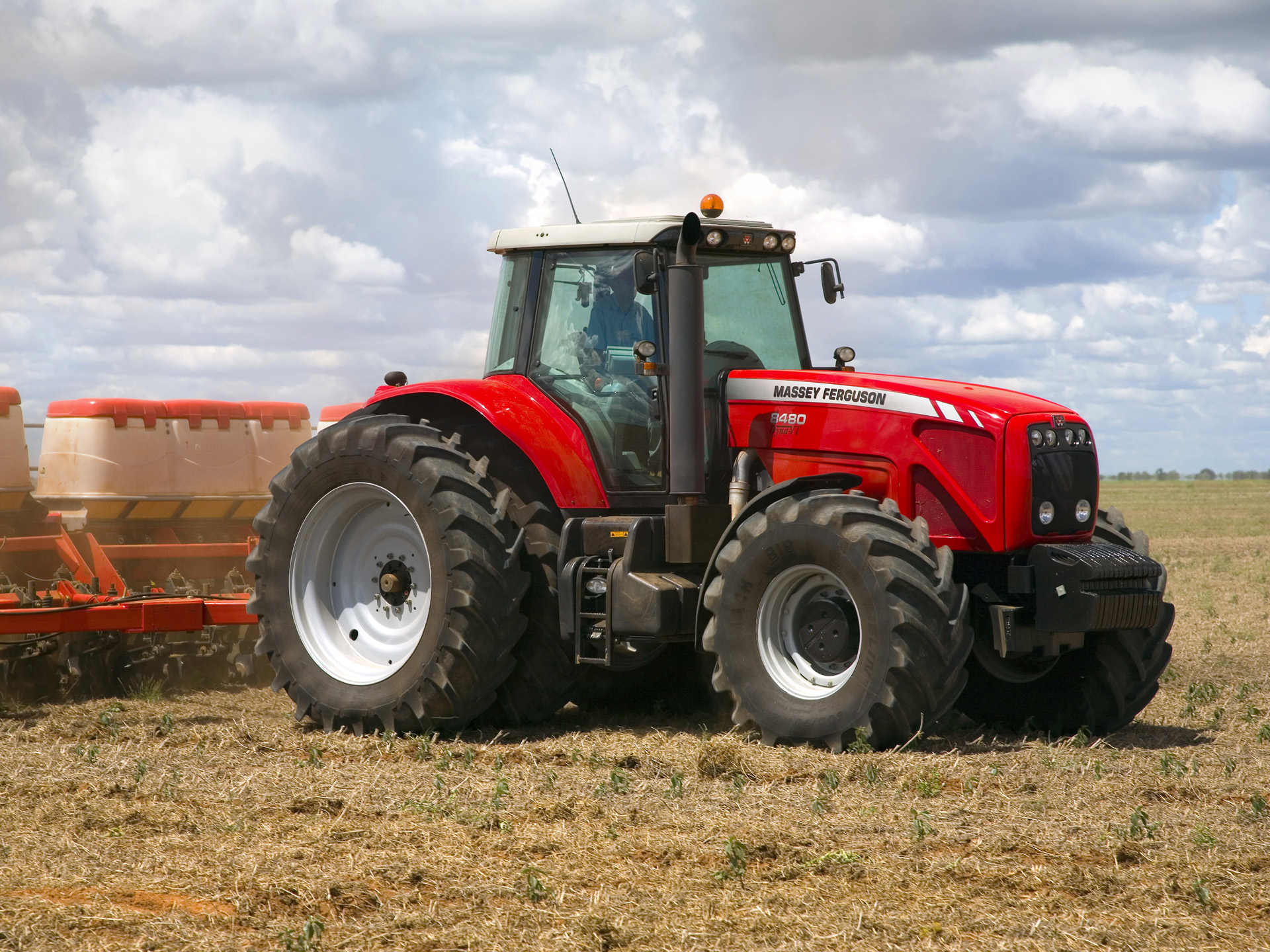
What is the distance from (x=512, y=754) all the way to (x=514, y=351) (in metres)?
2.47

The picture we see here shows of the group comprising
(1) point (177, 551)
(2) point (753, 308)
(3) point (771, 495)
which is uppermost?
(2) point (753, 308)

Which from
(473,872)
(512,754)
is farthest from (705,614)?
(473,872)

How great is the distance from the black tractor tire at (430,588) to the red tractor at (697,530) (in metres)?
0.02

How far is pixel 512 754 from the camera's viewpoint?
7.38 meters

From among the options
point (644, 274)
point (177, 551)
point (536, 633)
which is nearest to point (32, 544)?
point (177, 551)

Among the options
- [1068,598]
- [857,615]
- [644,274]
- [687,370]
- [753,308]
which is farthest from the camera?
[753,308]

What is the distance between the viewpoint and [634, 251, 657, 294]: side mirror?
25.9ft

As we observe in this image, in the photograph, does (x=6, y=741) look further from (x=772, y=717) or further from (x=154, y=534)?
(x=772, y=717)

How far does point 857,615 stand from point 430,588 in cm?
239

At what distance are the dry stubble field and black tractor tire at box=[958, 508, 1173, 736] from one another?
22 cm

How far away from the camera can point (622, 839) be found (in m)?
5.57

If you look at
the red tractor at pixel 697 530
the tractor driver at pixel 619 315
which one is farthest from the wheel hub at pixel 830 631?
the tractor driver at pixel 619 315

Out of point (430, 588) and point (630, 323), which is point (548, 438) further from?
point (430, 588)

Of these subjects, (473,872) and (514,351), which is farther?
(514,351)
